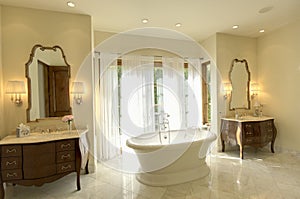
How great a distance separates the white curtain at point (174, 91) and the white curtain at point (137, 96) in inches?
15.7

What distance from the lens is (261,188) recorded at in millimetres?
2939

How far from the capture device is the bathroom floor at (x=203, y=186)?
9.22ft

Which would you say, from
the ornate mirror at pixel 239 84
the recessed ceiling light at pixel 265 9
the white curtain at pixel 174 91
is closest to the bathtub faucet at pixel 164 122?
the white curtain at pixel 174 91

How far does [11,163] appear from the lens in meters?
2.65

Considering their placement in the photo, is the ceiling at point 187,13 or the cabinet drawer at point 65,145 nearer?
the cabinet drawer at point 65,145

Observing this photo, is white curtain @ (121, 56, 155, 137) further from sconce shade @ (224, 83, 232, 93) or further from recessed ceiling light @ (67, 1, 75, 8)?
sconce shade @ (224, 83, 232, 93)

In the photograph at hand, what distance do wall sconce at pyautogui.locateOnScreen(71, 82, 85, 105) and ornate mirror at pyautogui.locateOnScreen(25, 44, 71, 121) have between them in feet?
0.38

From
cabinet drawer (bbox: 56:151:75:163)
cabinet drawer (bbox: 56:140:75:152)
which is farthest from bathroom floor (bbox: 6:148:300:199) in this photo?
cabinet drawer (bbox: 56:140:75:152)

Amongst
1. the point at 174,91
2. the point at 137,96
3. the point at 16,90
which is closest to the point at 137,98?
the point at 137,96

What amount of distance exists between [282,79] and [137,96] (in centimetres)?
340

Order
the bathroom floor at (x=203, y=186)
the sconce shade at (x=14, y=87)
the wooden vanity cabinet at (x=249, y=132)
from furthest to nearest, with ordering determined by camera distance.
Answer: the wooden vanity cabinet at (x=249, y=132) → the sconce shade at (x=14, y=87) → the bathroom floor at (x=203, y=186)

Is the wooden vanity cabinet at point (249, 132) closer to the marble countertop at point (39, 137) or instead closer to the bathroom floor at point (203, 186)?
the bathroom floor at point (203, 186)

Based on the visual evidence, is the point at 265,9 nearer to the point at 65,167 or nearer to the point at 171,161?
the point at 171,161

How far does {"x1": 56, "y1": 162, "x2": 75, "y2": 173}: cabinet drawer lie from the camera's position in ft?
9.43
